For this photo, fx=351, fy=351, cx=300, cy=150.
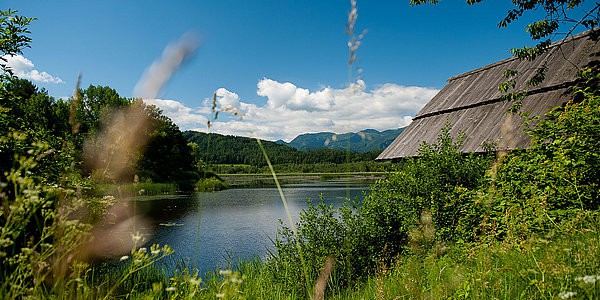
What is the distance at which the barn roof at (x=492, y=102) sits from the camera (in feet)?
25.7

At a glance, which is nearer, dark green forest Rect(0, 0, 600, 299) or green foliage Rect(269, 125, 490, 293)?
dark green forest Rect(0, 0, 600, 299)

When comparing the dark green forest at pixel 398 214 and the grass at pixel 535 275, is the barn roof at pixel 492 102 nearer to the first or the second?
the dark green forest at pixel 398 214

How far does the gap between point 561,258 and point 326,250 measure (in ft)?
10.8

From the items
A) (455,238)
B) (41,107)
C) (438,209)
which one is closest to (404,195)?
(438,209)

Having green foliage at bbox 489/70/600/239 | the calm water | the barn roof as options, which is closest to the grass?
green foliage at bbox 489/70/600/239

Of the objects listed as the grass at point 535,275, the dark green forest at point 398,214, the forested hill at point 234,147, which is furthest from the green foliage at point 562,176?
the forested hill at point 234,147

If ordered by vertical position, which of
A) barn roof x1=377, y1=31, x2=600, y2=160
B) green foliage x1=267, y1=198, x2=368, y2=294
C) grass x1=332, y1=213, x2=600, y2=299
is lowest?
green foliage x1=267, y1=198, x2=368, y2=294

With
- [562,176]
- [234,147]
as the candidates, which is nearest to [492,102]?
[562,176]

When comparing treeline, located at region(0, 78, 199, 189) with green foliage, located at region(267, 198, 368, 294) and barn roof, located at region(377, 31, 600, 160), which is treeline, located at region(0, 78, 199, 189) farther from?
barn roof, located at region(377, 31, 600, 160)

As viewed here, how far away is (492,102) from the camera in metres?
9.52

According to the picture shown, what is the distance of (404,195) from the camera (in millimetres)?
6020

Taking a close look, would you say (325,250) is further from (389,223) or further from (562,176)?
(562,176)

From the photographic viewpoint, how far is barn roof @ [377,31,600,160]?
7.85 meters

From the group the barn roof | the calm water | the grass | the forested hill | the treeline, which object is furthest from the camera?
the calm water
